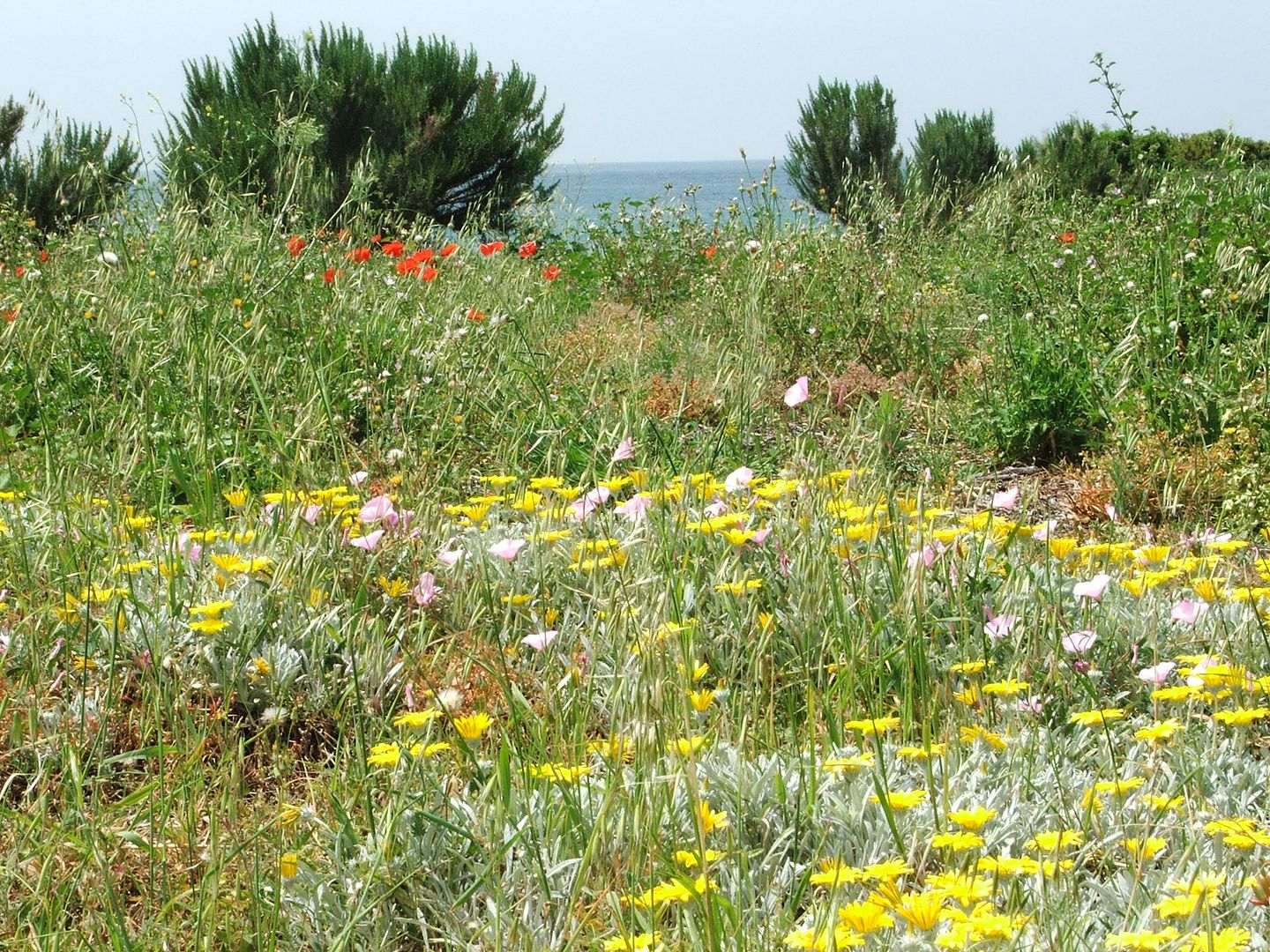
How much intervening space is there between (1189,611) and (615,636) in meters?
1.09

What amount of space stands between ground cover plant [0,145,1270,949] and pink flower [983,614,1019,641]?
0.14 feet

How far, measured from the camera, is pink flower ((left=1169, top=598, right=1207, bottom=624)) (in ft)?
7.55

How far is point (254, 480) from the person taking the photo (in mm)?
3873

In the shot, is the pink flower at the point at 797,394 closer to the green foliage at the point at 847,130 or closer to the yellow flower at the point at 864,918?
the yellow flower at the point at 864,918

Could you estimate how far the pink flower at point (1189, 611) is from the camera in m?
2.30

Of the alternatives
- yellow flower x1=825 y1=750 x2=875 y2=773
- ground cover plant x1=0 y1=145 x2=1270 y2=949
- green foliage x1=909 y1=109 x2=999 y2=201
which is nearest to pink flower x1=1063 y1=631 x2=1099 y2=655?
ground cover plant x1=0 y1=145 x2=1270 y2=949

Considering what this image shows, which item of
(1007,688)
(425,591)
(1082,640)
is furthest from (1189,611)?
(425,591)

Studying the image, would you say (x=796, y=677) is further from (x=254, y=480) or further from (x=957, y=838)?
(x=254, y=480)

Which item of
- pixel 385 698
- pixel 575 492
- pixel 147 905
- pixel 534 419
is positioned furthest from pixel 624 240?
pixel 147 905

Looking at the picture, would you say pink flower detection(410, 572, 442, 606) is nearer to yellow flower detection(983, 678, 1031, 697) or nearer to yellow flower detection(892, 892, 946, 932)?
yellow flower detection(983, 678, 1031, 697)

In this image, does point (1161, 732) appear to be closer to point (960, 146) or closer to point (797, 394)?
point (797, 394)

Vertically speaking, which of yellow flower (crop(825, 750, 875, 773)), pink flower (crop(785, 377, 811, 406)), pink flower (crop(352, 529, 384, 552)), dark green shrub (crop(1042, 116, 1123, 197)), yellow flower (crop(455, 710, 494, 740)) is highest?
dark green shrub (crop(1042, 116, 1123, 197))

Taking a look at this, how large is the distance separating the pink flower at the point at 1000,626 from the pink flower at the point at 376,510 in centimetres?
130

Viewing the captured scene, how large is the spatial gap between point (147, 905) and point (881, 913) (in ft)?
3.36
